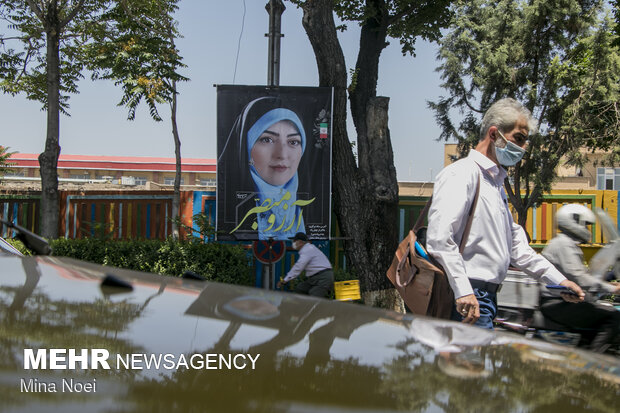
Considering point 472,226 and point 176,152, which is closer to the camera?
point 472,226

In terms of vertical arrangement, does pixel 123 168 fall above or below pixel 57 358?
above

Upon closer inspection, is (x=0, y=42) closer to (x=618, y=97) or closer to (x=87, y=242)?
(x=87, y=242)

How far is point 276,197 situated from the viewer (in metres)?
9.12

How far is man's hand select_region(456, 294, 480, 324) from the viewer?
284 cm

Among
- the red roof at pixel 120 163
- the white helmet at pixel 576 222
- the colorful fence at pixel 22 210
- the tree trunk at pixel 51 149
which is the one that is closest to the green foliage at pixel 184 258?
the tree trunk at pixel 51 149

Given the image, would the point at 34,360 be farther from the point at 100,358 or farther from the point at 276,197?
the point at 276,197

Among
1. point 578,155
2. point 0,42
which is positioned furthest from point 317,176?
point 0,42

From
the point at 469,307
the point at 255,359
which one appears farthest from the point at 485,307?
the point at 255,359

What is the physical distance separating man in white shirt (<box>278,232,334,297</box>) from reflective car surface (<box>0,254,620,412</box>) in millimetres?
7382

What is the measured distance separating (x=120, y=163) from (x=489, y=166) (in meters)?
55.3

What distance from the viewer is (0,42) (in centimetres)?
1245

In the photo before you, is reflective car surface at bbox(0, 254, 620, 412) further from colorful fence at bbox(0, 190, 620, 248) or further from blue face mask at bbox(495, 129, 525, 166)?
colorful fence at bbox(0, 190, 620, 248)

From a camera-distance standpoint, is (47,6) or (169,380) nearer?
(169,380)

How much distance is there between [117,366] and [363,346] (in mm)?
547
